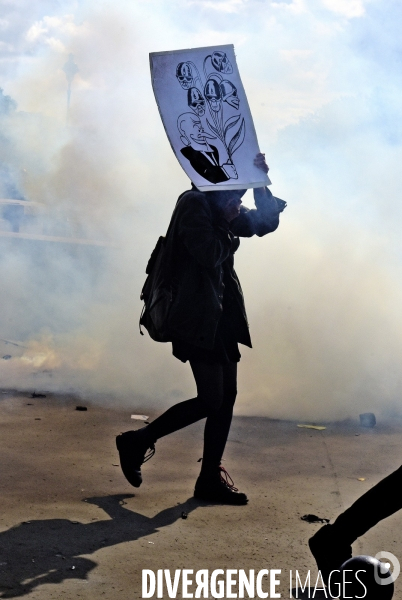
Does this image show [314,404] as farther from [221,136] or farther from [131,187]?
[131,187]

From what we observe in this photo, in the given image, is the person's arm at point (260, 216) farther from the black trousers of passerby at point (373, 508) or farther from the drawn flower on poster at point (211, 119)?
the black trousers of passerby at point (373, 508)

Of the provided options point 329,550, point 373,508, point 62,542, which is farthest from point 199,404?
point 373,508

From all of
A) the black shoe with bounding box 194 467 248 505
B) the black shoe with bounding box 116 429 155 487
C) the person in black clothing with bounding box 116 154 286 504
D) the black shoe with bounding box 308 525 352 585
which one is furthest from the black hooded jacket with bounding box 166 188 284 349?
the black shoe with bounding box 308 525 352 585

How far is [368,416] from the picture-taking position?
5.21 metres

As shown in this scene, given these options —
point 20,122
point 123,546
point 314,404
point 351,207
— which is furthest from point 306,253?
point 20,122

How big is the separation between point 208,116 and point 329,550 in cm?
175

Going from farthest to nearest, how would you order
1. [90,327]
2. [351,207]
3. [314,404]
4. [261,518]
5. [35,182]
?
[35,182] → [351,207] → [90,327] → [314,404] → [261,518]

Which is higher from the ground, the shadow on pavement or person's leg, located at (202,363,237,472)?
person's leg, located at (202,363,237,472)

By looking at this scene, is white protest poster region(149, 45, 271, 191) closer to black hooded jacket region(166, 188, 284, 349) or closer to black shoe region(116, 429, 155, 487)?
black hooded jacket region(166, 188, 284, 349)

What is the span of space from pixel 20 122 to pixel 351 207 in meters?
5.94

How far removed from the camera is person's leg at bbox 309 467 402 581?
8.18 feet

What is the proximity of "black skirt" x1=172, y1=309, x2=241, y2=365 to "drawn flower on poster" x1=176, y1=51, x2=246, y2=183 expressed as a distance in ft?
2.08

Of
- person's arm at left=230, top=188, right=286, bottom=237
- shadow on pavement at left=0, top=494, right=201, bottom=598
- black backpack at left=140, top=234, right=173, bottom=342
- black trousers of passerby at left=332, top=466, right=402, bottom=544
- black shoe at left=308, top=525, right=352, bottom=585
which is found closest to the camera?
black trousers of passerby at left=332, top=466, right=402, bottom=544

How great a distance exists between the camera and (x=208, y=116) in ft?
11.3
